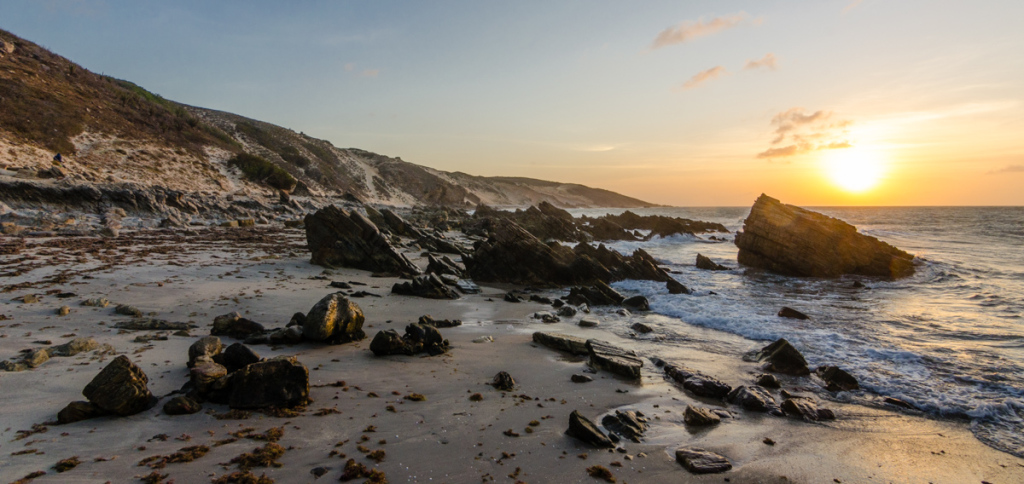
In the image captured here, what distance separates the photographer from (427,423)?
A: 14.9ft

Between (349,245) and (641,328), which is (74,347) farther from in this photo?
(641,328)

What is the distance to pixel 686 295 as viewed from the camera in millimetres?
13859

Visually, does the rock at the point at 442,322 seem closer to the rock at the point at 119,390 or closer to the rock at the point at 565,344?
the rock at the point at 565,344

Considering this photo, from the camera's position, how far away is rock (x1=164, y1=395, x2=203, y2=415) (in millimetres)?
4305

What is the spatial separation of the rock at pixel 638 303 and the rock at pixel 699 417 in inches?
277

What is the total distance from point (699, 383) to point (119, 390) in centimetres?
669

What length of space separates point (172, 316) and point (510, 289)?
9167 millimetres

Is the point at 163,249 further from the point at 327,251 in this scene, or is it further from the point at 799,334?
the point at 799,334

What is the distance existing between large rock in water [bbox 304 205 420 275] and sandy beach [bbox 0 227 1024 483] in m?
5.59

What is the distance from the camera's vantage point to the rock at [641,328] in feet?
31.7

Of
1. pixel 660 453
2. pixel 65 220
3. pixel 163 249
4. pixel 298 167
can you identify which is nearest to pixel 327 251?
pixel 163 249

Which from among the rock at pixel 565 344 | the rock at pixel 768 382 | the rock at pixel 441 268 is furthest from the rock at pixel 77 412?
the rock at pixel 441 268

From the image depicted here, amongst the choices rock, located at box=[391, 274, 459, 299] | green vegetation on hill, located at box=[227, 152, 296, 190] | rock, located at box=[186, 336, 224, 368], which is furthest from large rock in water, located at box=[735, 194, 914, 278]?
green vegetation on hill, located at box=[227, 152, 296, 190]

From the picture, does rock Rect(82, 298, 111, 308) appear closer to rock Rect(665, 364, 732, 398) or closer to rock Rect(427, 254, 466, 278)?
rock Rect(427, 254, 466, 278)
